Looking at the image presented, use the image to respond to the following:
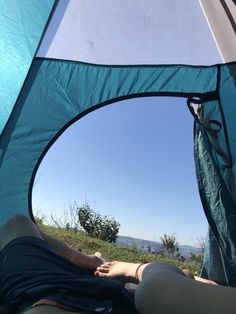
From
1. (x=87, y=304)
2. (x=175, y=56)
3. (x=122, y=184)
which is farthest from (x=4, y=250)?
(x=122, y=184)

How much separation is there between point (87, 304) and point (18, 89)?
49.0 inches

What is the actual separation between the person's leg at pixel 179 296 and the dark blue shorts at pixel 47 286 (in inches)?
3.8

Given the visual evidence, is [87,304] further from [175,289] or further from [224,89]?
[224,89]

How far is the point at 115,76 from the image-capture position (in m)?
1.93

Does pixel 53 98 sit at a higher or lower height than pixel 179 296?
higher

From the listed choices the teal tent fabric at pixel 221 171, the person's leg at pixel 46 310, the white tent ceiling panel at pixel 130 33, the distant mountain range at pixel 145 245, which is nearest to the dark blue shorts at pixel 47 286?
the person's leg at pixel 46 310

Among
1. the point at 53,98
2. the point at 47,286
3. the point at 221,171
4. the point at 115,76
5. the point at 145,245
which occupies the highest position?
the point at 115,76

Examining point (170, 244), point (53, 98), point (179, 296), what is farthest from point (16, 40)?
point (170, 244)

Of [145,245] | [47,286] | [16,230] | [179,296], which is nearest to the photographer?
[179,296]

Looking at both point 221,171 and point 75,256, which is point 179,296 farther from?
point 221,171

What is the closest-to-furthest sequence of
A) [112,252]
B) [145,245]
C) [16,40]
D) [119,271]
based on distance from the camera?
[119,271]
[16,40]
[112,252]
[145,245]

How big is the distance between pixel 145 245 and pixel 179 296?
126 inches

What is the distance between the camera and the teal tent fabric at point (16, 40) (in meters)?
1.71

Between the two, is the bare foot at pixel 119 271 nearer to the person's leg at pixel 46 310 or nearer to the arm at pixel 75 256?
the arm at pixel 75 256
